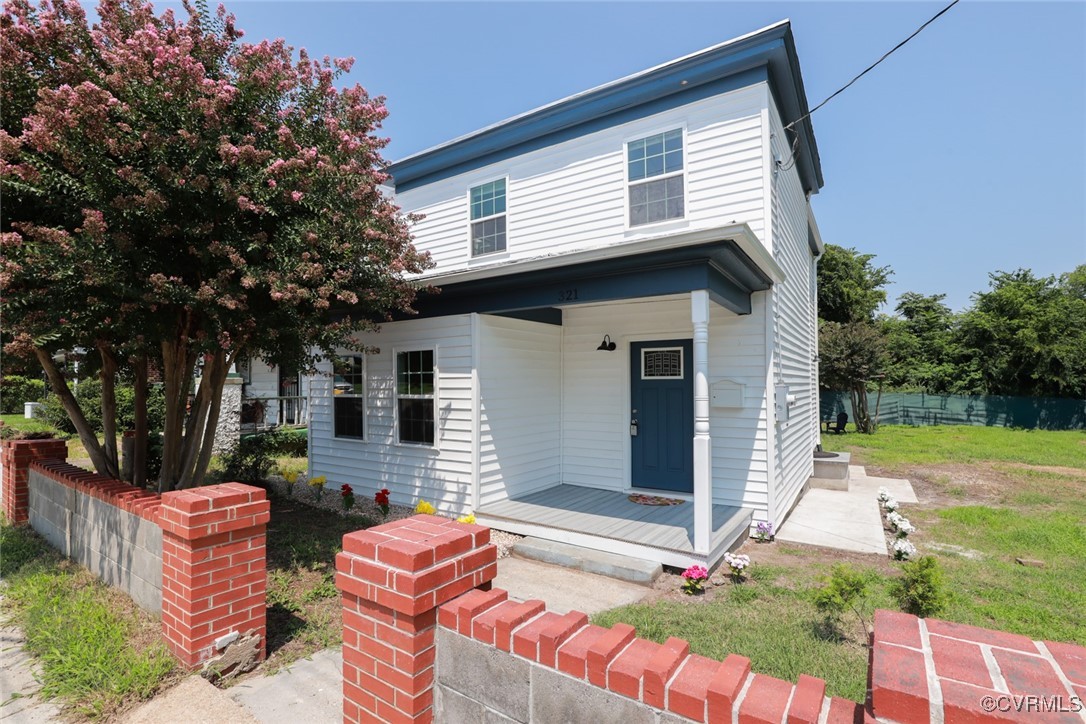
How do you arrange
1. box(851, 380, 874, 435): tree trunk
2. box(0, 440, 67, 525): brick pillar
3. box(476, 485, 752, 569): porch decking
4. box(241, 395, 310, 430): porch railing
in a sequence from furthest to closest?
1. box(851, 380, 874, 435): tree trunk
2. box(241, 395, 310, 430): porch railing
3. box(0, 440, 67, 525): brick pillar
4. box(476, 485, 752, 569): porch decking

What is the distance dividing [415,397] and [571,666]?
603 cm

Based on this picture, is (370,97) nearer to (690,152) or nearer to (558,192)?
(558,192)

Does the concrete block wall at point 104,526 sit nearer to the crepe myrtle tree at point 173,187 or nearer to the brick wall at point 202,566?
the brick wall at point 202,566

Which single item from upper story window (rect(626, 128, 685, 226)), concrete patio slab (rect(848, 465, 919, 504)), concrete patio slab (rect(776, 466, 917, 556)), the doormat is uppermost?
upper story window (rect(626, 128, 685, 226))

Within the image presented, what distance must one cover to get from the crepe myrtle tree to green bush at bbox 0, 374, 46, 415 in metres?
15.0

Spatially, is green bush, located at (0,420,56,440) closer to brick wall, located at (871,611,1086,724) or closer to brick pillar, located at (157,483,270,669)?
brick pillar, located at (157,483,270,669)

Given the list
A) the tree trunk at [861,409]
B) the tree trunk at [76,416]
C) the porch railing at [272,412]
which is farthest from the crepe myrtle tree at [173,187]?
the tree trunk at [861,409]

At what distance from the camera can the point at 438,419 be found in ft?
22.7

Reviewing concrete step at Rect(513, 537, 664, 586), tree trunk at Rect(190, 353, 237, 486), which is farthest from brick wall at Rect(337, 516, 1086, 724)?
tree trunk at Rect(190, 353, 237, 486)

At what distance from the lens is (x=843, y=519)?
23.6 ft

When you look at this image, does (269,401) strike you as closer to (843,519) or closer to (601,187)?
(601,187)

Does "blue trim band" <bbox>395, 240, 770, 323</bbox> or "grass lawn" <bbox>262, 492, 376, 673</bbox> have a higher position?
"blue trim band" <bbox>395, 240, 770, 323</bbox>

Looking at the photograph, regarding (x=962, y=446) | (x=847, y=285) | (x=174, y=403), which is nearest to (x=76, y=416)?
(x=174, y=403)

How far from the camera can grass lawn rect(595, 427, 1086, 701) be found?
135 inches
